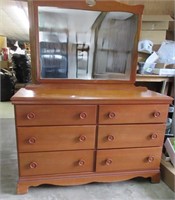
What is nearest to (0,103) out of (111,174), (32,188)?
(32,188)

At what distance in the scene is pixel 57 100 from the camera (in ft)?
4.02

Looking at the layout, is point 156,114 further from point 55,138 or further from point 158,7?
point 158,7

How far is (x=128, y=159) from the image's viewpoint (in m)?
1.44

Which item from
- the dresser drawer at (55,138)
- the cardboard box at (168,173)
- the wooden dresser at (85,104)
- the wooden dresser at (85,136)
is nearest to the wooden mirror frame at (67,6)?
the wooden dresser at (85,104)

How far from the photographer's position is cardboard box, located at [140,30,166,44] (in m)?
1.86

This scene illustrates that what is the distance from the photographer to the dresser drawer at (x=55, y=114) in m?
1.22

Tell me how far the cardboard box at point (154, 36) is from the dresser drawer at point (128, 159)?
1055mm

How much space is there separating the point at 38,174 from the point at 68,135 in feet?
1.18

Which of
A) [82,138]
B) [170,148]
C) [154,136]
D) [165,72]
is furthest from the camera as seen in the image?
[165,72]

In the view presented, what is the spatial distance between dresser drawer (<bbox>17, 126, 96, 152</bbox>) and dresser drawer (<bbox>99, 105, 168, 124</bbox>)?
0.13 metres

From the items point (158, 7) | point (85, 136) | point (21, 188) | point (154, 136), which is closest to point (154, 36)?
point (158, 7)

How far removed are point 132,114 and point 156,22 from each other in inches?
40.3

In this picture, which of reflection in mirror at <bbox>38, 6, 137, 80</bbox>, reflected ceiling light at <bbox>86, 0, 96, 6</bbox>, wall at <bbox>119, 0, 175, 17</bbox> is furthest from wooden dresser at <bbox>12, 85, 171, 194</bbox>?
wall at <bbox>119, 0, 175, 17</bbox>

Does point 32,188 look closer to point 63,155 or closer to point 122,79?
point 63,155
